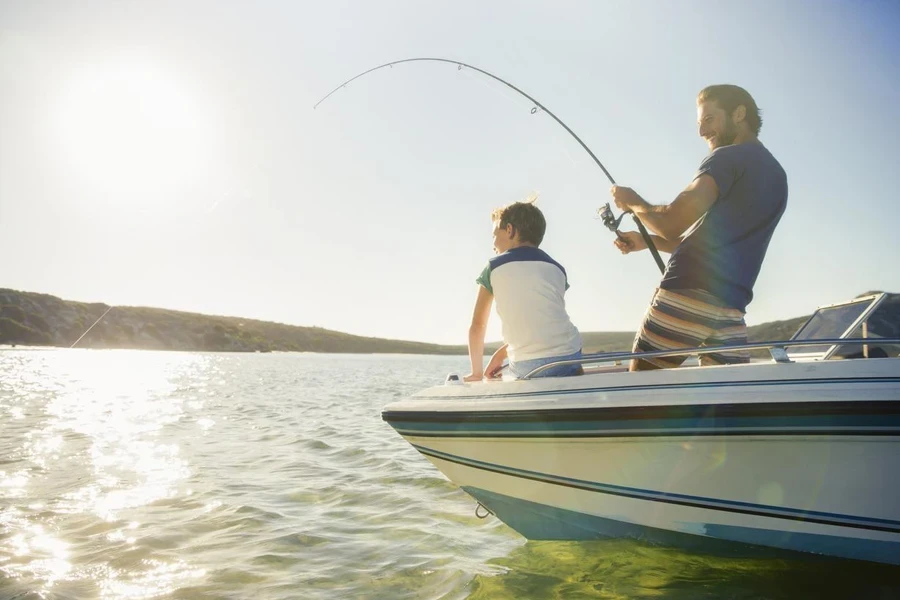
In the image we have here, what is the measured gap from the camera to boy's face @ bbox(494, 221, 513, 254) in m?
3.65

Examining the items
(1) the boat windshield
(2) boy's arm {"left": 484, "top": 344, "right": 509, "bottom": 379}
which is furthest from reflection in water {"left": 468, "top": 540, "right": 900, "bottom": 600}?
(1) the boat windshield

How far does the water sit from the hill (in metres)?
39.9

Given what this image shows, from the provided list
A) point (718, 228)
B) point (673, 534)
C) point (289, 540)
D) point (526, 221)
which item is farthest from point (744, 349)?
point (289, 540)

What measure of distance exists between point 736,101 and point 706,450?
1954 millimetres

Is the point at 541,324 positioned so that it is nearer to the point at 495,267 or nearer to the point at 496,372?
the point at 495,267

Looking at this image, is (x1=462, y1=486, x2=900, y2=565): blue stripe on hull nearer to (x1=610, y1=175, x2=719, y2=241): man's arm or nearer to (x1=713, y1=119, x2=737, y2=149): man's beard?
(x1=610, y1=175, x2=719, y2=241): man's arm

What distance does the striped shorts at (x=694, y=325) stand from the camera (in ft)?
10.8

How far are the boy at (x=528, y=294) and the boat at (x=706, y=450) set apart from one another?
0.67 ft

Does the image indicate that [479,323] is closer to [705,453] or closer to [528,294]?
[528,294]

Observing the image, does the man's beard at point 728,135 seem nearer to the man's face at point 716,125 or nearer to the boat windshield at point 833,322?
the man's face at point 716,125

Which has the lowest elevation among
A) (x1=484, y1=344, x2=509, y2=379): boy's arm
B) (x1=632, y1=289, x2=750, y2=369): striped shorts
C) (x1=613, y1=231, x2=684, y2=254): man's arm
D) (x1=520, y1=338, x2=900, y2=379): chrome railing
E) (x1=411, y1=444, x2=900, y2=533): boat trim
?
(x1=411, y1=444, x2=900, y2=533): boat trim

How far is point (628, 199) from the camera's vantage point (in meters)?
3.51

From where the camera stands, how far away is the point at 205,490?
5.35m

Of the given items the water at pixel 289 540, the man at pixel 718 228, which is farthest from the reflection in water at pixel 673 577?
the man at pixel 718 228
